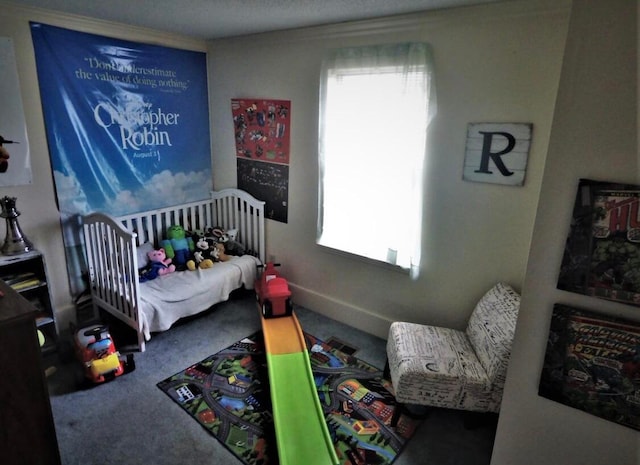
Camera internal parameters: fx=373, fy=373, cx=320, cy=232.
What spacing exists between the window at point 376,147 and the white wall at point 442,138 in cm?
9

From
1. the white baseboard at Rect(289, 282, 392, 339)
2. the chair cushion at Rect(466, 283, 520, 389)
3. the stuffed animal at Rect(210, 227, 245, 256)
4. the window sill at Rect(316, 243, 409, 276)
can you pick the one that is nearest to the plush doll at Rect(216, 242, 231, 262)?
the stuffed animal at Rect(210, 227, 245, 256)

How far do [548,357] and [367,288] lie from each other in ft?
5.70

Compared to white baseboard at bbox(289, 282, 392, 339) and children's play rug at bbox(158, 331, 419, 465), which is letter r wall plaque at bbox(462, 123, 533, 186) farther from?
children's play rug at bbox(158, 331, 419, 465)

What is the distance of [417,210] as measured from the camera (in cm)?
241

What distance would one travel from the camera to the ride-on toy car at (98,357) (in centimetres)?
223

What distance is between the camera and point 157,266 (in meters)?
2.97

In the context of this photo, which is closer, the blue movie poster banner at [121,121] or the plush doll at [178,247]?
the blue movie poster banner at [121,121]

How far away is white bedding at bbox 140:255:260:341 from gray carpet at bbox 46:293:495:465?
0.23m

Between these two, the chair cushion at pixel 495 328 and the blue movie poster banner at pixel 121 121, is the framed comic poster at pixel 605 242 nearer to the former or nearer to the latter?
the chair cushion at pixel 495 328

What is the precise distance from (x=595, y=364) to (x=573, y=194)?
20.1 inches

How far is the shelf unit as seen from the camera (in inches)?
91.3

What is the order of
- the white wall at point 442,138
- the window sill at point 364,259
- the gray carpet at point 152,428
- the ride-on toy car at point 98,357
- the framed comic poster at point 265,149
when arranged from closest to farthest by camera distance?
the gray carpet at point 152,428 → the white wall at point 442,138 → the ride-on toy car at point 98,357 → the window sill at point 364,259 → the framed comic poster at point 265,149

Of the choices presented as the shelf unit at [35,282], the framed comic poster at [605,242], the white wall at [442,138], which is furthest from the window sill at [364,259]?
the shelf unit at [35,282]

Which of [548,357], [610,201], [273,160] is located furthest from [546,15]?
[273,160]
